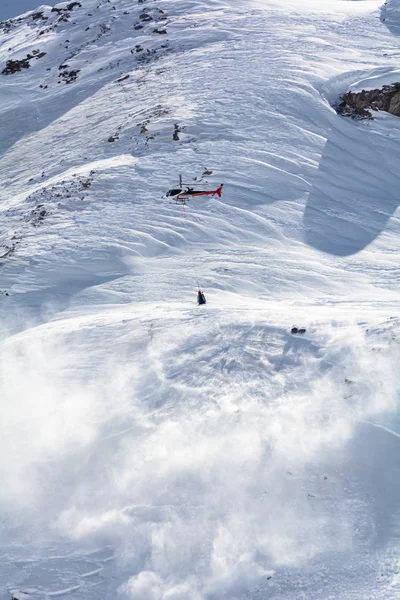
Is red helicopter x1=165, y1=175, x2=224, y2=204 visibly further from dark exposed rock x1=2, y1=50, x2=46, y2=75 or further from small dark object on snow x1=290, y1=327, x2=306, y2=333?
dark exposed rock x1=2, y1=50, x2=46, y2=75

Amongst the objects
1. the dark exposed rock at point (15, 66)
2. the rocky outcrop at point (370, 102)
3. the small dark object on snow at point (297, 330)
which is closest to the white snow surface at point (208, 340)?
the small dark object on snow at point (297, 330)

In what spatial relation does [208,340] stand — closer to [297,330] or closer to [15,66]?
[297,330]

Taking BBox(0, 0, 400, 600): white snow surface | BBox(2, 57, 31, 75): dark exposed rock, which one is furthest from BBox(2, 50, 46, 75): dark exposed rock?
BBox(0, 0, 400, 600): white snow surface

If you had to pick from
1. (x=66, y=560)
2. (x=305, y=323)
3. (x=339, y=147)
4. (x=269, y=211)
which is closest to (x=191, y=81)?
(x=339, y=147)

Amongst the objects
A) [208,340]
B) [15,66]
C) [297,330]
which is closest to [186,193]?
[208,340]

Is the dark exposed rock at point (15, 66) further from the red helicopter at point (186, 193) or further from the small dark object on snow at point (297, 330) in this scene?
the small dark object on snow at point (297, 330)

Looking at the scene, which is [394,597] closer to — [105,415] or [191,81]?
[105,415]
